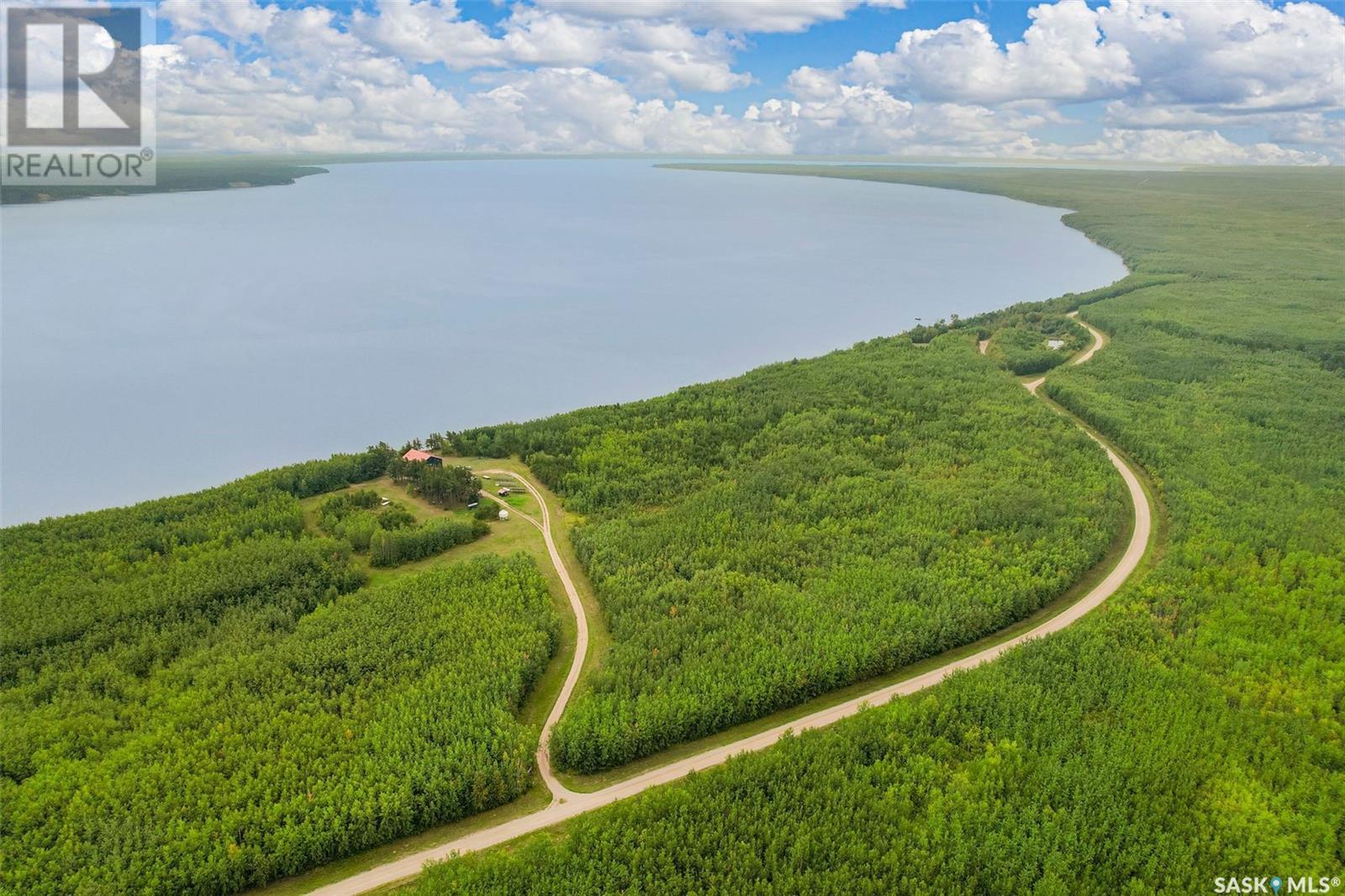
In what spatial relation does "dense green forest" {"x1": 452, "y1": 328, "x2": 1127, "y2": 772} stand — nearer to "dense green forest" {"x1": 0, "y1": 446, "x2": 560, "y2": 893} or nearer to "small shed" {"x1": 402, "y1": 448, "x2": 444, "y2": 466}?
"small shed" {"x1": 402, "y1": 448, "x2": 444, "y2": 466}

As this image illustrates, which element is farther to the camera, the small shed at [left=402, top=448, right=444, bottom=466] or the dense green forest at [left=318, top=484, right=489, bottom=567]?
the small shed at [left=402, top=448, right=444, bottom=466]

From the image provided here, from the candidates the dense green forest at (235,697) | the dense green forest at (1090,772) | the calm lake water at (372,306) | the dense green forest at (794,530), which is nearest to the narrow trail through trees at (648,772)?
the dense green forest at (794,530)

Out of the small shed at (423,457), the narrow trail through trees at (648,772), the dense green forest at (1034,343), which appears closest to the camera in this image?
the narrow trail through trees at (648,772)

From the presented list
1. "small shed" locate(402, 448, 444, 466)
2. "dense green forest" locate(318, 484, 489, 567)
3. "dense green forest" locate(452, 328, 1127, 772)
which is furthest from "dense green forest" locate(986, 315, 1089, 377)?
"dense green forest" locate(318, 484, 489, 567)

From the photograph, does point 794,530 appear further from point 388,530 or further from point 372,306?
point 372,306

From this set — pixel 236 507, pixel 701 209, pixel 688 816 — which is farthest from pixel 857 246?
pixel 688 816

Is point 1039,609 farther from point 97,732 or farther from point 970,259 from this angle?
point 970,259

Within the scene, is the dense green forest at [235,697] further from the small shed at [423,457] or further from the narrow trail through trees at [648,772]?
the small shed at [423,457]
